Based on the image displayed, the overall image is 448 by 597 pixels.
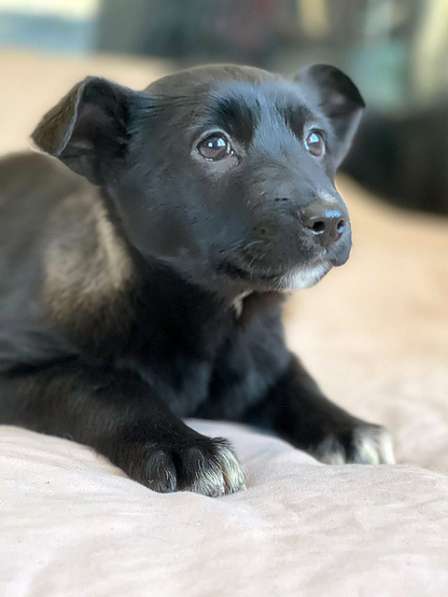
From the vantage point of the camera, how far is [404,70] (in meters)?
4.11

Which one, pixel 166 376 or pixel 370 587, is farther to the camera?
pixel 166 376

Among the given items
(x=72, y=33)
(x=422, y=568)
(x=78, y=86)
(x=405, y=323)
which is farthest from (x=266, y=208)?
(x=72, y=33)

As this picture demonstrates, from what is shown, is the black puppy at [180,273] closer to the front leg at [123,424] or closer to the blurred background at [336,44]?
the front leg at [123,424]

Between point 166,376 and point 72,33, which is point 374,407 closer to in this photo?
point 166,376

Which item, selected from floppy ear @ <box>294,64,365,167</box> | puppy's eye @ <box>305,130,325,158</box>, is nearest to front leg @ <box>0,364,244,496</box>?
puppy's eye @ <box>305,130,325,158</box>

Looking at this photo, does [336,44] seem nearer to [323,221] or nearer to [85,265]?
[85,265]

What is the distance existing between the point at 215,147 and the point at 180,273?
219mm

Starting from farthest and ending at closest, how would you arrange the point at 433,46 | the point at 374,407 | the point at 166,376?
the point at 433,46
the point at 374,407
the point at 166,376

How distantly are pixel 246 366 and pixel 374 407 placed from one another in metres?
0.34

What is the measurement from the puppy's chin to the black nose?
0.05 meters

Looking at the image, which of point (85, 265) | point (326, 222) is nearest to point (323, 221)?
point (326, 222)

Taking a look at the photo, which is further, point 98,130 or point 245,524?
point 98,130

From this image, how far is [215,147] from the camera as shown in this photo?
1524 millimetres

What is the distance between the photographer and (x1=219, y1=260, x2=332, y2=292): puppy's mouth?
4.61 ft
